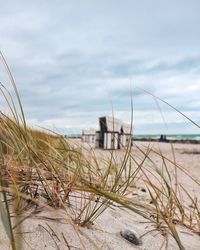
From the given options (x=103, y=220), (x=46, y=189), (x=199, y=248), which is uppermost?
(x=46, y=189)

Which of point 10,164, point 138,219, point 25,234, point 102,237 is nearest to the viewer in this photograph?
point 25,234

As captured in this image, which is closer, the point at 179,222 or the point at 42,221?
the point at 42,221

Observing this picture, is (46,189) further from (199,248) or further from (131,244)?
(199,248)

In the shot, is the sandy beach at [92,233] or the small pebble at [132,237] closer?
the sandy beach at [92,233]

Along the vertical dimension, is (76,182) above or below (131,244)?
above

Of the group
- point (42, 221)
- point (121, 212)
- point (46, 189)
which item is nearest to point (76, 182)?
point (46, 189)

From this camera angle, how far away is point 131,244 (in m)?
1.37

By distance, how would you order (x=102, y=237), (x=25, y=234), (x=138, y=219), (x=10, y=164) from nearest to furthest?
(x=25, y=234), (x=102, y=237), (x=10, y=164), (x=138, y=219)

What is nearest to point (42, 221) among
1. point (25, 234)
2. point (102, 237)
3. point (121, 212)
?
point (25, 234)

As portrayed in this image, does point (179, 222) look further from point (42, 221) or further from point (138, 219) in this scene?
point (42, 221)

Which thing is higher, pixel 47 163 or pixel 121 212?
pixel 47 163

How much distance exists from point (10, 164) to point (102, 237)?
0.48m

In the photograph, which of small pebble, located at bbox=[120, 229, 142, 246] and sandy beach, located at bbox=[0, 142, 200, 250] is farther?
small pebble, located at bbox=[120, 229, 142, 246]

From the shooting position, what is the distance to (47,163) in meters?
1.53
